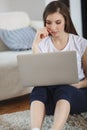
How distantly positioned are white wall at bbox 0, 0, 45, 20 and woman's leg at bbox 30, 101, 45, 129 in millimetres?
2388

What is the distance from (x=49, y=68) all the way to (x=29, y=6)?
248 centimetres

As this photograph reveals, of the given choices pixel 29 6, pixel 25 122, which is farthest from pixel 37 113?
pixel 29 6

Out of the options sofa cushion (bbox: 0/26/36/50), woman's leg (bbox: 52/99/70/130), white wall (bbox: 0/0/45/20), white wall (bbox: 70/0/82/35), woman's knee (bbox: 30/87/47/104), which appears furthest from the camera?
white wall (bbox: 70/0/82/35)

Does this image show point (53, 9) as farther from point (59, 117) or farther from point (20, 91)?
point (20, 91)

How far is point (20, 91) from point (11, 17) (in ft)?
3.05

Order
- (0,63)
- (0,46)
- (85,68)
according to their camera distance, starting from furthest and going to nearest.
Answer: (0,46), (0,63), (85,68)

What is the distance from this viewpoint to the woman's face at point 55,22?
1572 millimetres

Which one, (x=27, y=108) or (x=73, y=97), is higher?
(x=73, y=97)

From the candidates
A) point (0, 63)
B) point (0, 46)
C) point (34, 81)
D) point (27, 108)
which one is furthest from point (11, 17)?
point (34, 81)

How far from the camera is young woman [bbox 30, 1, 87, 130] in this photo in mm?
1429

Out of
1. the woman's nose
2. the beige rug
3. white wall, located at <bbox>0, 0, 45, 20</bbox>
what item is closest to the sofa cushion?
the beige rug

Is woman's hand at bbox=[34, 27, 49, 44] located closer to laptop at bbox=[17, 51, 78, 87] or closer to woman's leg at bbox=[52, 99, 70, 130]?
laptop at bbox=[17, 51, 78, 87]

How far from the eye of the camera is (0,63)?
229cm

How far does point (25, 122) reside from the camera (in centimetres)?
197
